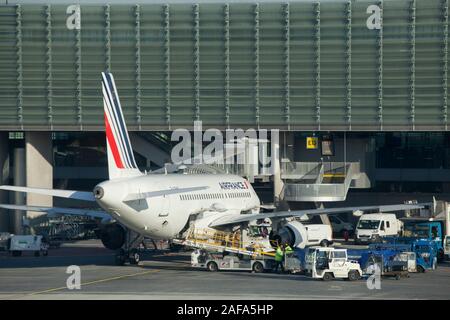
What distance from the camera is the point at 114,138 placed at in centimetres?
6312

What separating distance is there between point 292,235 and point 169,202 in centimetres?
1035

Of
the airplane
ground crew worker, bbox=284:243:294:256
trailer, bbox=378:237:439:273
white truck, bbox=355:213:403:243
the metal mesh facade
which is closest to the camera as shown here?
the airplane

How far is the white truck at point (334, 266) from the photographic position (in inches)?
2317

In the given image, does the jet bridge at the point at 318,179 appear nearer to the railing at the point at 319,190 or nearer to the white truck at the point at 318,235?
the railing at the point at 319,190

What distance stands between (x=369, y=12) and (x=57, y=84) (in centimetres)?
3027

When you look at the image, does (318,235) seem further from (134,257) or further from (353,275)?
(353,275)

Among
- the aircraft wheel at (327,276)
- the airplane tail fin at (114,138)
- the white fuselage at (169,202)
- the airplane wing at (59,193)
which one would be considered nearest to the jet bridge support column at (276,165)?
the white fuselage at (169,202)

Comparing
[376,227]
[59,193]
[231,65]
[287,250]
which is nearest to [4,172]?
[231,65]

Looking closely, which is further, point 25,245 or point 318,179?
point 318,179

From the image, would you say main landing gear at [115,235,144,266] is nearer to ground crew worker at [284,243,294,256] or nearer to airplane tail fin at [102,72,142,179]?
airplane tail fin at [102,72,142,179]

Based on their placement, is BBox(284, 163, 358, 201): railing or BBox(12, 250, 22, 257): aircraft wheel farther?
BBox(284, 163, 358, 201): railing

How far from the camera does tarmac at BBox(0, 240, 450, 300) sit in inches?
2020

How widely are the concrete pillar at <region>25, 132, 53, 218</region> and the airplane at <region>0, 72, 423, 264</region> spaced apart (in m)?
26.5

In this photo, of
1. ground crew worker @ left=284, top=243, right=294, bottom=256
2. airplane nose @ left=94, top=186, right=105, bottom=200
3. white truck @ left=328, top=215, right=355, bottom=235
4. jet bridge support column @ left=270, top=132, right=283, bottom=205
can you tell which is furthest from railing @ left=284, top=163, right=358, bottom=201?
airplane nose @ left=94, top=186, right=105, bottom=200
